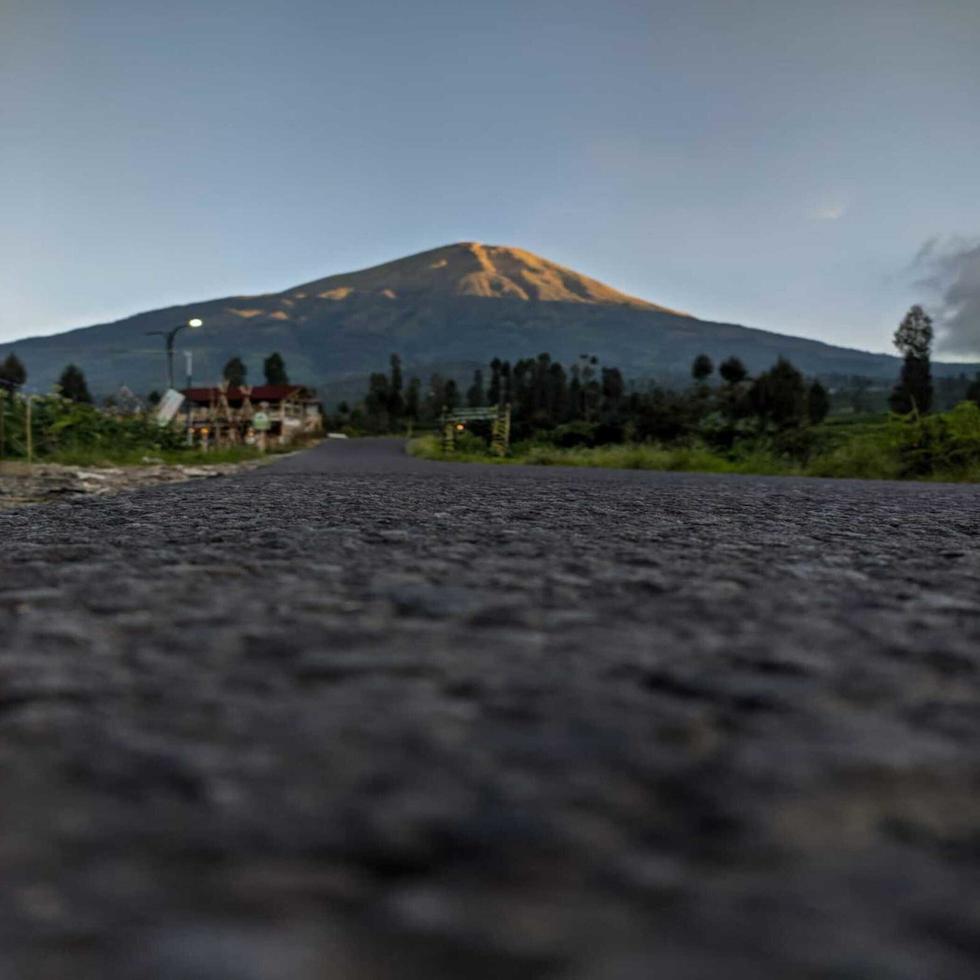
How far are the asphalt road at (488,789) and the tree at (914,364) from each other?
69.4 m

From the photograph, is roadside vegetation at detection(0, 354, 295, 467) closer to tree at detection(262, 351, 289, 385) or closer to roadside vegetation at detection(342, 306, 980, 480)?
roadside vegetation at detection(342, 306, 980, 480)

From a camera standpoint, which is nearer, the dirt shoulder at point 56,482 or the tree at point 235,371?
the dirt shoulder at point 56,482

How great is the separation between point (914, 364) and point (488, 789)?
79.0 m

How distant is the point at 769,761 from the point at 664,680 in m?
0.26

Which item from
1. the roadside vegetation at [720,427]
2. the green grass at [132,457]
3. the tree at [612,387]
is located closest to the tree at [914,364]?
the roadside vegetation at [720,427]

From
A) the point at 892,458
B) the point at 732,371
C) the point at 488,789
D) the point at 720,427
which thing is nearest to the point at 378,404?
the point at 732,371

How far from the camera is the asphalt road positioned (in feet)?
1.87

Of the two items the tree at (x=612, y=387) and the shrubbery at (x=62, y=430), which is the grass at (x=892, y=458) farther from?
the tree at (x=612, y=387)

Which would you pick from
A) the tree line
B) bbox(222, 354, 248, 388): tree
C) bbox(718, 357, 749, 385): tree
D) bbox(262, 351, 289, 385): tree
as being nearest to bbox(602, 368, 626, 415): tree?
bbox(718, 357, 749, 385): tree

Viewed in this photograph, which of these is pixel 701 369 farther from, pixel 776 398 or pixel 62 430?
pixel 62 430

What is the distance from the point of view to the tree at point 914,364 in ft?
215

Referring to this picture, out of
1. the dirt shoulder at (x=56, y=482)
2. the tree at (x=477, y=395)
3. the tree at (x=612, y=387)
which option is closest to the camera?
the dirt shoulder at (x=56, y=482)

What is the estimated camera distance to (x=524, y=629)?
54.6 inches

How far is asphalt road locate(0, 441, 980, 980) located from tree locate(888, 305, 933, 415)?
6945cm
